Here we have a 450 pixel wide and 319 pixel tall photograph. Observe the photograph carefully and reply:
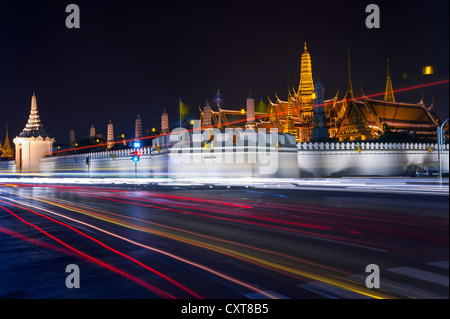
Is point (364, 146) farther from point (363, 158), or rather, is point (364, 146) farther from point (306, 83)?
point (306, 83)

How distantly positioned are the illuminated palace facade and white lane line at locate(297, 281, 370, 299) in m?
51.7

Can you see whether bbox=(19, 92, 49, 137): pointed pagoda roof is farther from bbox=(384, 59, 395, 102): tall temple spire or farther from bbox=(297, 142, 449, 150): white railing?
bbox=(384, 59, 395, 102): tall temple spire

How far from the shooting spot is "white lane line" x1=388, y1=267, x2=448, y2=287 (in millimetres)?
5042

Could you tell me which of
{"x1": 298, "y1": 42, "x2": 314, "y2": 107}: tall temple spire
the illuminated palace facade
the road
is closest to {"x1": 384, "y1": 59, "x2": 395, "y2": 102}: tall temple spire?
the illuminated palace facade

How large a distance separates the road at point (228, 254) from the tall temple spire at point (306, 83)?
55.0 m

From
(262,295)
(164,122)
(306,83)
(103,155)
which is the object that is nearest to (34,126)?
(164,122)

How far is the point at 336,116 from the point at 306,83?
8880mm

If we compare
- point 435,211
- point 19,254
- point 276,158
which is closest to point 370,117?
point 276,158

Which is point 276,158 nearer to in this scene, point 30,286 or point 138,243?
point 138,243

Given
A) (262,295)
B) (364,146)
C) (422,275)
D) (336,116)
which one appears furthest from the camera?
(336,116)

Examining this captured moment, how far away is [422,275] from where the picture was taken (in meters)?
5.28

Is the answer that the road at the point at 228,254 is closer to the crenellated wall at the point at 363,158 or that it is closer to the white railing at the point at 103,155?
the crenellated wall at the point at 363,158

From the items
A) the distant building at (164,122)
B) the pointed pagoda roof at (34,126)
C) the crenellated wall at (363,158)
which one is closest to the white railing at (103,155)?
the pointed pagoda roof at (34,126)

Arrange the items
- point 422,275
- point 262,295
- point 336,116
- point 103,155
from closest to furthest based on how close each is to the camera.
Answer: point 262,295 → point 422,275 → point 103,155 → point 336,116
